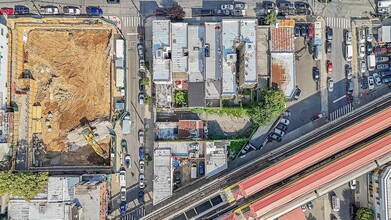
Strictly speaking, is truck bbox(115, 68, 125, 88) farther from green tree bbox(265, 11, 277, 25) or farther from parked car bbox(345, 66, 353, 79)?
parked car bbox(345, 66, 353, 79)

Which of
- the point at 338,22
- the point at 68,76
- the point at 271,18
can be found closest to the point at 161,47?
the point at 68,76

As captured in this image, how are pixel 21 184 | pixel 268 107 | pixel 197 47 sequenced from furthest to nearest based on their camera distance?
pixel 197 47, pixel 268 107, pixel 21 184

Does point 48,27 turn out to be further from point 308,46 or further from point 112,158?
point 308,46

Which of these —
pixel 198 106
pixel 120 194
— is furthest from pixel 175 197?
pixel 198 106

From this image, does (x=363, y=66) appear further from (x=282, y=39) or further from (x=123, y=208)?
(x=123, y=208)

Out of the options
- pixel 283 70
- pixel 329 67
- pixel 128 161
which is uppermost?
pixel 329 67
